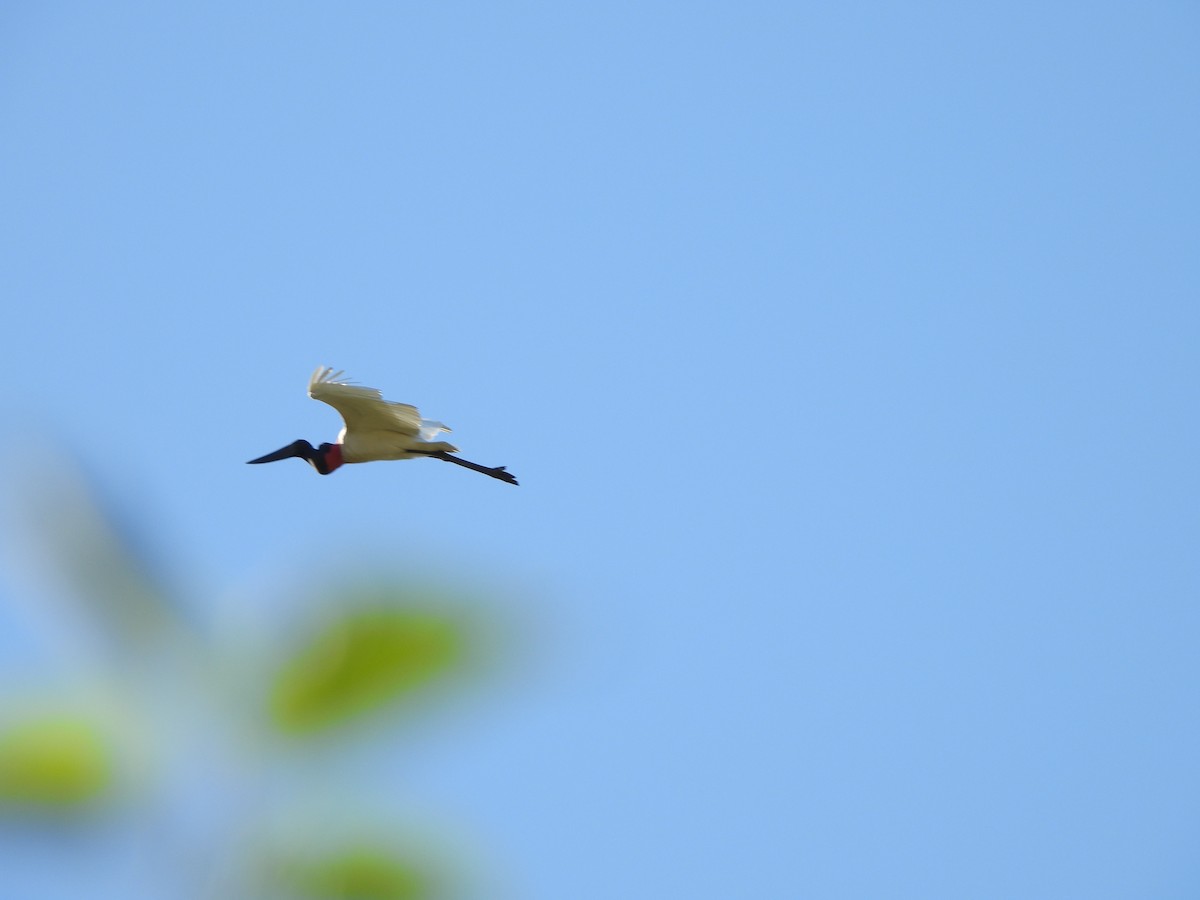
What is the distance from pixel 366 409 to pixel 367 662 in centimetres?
1151

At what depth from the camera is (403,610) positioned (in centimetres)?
282

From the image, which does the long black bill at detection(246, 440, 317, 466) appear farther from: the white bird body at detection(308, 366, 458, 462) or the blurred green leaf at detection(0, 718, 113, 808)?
the blurred green leaf at detection(0, 718, 113, 808)

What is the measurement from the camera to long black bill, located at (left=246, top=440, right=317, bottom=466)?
53.3 ft

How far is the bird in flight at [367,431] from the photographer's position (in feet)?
44.7

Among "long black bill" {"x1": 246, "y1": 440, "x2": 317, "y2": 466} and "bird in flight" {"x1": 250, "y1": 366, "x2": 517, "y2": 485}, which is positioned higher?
"long black bill" {"x1": 246, "y1": 440, "x2": 317, "y2": 466}

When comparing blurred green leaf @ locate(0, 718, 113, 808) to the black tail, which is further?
the black tail

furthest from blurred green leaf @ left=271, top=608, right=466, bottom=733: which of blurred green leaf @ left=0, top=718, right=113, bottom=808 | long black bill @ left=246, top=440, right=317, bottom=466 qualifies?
long black bill @ left=246, top=440, right=317, bottom=466

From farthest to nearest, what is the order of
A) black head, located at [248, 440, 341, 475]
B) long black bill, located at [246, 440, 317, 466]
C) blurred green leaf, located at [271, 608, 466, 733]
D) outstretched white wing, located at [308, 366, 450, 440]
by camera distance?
1. long black bill, located at [246, 440, 317, 466]
2. black head, located at [248, 440, 341, 475]
3. outstretched white wing, located at [308, 366, 450, 440]
4. blurred green leaf, located at [271, 608, 466, 733]

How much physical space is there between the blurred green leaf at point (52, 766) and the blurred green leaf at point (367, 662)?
389 millimetres

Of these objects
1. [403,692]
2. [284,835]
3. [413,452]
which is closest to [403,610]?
[403,692]

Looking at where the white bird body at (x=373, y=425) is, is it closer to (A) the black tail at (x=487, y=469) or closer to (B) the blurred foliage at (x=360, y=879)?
(A) the black tail at (x=487, y=469)

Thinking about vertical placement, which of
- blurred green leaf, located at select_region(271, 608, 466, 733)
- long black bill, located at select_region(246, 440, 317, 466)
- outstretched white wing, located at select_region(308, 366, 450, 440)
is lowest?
blurred green leaf, located at select_region(271, 608, 466, 733)

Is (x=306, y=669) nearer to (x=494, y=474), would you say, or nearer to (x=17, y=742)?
(x=17, y=742)

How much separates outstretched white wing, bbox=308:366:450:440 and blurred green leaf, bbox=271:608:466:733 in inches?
423
